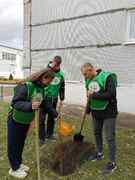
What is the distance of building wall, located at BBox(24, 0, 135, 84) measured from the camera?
1038 centimetres

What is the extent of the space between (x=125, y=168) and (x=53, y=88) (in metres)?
2.13

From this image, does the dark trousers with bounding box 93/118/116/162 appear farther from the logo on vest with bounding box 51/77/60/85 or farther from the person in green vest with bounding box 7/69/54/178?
the logo on vest with bounding box 51/77/60/85

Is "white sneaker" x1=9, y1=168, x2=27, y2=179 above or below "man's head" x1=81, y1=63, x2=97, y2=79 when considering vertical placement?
below

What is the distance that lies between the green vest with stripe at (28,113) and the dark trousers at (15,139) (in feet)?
0.45

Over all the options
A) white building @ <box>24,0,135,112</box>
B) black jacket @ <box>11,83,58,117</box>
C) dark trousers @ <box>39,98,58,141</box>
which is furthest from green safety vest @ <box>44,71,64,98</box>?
white building @ <box>24,0,135,112</box>

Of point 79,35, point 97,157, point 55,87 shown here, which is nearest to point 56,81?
point 55,87

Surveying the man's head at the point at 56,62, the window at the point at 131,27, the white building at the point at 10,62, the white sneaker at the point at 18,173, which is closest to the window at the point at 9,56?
the white building at the point at 10,62

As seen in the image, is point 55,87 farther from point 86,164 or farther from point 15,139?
point 15,139

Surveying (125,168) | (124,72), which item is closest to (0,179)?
(125,168)

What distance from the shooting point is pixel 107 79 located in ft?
15.2

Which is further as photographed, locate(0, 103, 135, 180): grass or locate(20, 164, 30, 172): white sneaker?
locate(20, 164, 30, 172): white sneaker

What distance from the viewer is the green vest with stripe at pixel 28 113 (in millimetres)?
4211

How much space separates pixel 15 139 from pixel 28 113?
58 centimetres

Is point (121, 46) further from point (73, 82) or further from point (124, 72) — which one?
point (73, 82)
